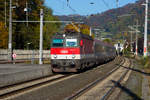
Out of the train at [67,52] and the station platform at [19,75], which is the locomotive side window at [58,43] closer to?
the train at [67,52]

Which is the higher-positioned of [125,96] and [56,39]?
[56,39]

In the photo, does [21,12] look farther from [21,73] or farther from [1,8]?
[21,73]

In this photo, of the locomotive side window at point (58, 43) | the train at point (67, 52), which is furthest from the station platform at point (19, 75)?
the locomotive side window at point (58, 43)

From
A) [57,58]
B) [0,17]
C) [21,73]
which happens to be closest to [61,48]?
[57,58]

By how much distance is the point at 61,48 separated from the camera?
2195 cm

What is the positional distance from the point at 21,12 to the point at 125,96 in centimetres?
5264

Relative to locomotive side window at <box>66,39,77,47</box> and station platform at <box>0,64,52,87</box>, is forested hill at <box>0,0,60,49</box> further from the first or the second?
station platform at <box>0,64,52,87</box>

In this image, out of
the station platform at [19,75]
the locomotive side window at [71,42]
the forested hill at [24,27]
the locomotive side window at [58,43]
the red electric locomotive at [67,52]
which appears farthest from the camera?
the forested hill at [24,27]

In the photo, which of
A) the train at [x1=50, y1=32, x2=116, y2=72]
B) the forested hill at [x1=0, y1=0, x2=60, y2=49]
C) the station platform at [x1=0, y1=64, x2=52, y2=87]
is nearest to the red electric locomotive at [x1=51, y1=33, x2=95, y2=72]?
the train at [x1=50, y1=32, x2=116, y2=72]

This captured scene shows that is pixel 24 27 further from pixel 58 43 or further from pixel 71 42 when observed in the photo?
pixel 71 42

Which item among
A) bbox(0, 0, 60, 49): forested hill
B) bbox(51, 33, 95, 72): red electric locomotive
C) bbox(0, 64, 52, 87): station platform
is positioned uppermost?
bbox(0, 0, 60, 49): forested hill

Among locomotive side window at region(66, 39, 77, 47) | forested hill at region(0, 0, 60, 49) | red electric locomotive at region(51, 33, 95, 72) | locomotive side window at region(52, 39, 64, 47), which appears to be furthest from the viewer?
forested hill at region(0, 0, 60, 49)

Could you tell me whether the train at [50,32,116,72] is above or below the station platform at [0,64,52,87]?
above

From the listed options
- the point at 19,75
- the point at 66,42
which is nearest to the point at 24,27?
the point at 66,42
